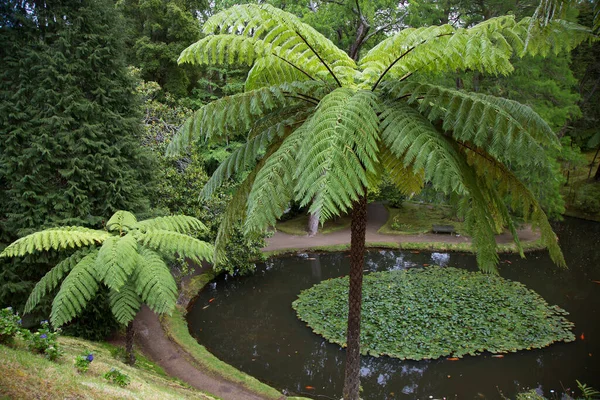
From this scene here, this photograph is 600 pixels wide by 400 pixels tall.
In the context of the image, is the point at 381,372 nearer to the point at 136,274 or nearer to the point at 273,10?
the point at 136,274

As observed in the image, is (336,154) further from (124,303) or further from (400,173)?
(124,303)

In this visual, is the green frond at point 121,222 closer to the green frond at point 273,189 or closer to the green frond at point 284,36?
the green frond at point 284,36

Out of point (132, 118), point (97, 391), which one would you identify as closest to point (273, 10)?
point (97, 391)

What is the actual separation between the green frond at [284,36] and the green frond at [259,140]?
1.66ft

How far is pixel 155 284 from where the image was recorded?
16.9 ft

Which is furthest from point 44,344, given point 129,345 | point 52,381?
point 129,345

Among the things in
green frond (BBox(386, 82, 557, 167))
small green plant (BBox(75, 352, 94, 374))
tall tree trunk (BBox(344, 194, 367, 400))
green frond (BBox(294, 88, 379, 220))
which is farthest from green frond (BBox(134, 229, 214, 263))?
green frond (BBox(386, 82, 557, 167))

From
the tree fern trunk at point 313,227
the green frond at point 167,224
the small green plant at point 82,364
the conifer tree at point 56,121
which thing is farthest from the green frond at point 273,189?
the tree fern trunk at point 313,227

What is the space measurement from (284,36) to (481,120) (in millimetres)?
1849

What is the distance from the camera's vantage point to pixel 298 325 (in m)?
8.91

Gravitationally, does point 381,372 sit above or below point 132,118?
below

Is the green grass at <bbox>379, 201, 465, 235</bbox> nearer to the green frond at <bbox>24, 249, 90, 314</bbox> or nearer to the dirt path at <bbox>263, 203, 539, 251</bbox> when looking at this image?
the dirt path at <bbox>263, 203, 539, 251</bbox>

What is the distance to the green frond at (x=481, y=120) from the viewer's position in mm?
3127

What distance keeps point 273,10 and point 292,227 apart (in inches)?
531
